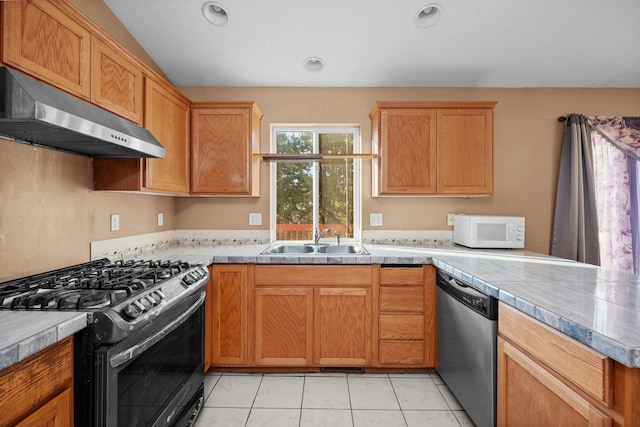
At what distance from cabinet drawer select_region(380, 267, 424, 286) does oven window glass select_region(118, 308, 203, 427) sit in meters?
1.26

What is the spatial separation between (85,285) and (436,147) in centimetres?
247

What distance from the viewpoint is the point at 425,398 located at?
1.97 meters

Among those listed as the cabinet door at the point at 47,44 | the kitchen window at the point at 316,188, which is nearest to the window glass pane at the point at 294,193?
the kitchen window at the point at 316,188

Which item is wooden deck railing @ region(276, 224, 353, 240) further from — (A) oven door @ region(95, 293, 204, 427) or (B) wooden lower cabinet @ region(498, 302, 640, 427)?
(B) wooden lower cabinet @ region(498, 302, 640, 427)

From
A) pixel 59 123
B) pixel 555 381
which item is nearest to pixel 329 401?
pixel 555 381

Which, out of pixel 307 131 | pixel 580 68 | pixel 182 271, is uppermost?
pixel 580 68

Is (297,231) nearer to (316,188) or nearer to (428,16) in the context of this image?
(316,188)

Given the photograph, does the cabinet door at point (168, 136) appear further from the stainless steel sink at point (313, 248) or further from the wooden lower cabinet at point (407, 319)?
the wooden lower cabinet at point (407, 319)

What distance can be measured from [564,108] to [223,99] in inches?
126

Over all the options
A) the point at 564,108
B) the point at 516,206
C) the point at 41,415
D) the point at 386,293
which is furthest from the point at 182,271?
the point at 564,108

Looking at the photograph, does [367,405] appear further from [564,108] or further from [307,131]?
[564,108]

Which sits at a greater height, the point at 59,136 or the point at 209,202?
the point at 59,136

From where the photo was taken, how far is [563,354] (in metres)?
1.01

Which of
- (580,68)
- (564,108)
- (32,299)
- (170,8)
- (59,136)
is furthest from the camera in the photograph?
(564,108)
